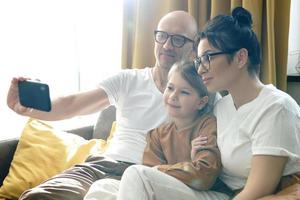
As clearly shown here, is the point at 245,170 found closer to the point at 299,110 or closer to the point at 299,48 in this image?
the point at 299,110

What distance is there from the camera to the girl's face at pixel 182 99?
150 cm

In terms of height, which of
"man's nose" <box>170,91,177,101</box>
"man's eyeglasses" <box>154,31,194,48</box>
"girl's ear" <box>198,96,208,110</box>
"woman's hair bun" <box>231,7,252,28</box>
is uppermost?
"woman's hair bun" <box>231,7,252,28</box>

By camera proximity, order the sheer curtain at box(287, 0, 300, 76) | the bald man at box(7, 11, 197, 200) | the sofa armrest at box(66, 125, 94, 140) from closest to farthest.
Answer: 1. the bald man at box(7, 11, 197, 200)
2. the sheer curtain at box(287, 0, 300, 76)
3. the sofa armrest at box(66, 125, 94, 140)

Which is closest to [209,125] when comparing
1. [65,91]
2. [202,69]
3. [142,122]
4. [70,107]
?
[202,69]

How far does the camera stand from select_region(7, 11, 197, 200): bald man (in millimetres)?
1628

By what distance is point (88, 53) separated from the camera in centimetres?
273

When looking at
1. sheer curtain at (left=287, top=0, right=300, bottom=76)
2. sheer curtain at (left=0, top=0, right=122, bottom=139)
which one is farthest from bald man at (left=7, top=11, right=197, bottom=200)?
sheer curtain at (left=0, top=0, right=122, bottom=139)

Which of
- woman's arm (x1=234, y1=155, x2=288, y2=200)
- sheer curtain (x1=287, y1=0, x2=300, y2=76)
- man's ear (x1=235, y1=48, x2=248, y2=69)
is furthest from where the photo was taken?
sheer curtain (x1=287, y1=0, x2=300, y2=76)

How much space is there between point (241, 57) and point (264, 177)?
1.23 ft

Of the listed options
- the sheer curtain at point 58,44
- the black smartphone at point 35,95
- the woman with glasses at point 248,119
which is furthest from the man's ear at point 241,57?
the sheer curtain at point 58,44

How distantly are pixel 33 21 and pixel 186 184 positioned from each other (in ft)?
5.19

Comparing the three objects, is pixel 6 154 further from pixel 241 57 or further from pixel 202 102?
pixel 241 57

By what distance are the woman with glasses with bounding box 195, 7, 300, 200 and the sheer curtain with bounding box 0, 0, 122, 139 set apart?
1.29 meters

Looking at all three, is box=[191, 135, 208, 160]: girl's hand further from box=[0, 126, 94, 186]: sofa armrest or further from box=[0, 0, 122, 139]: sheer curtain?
box=[0, 0, 122, 139]: sheer curtain
